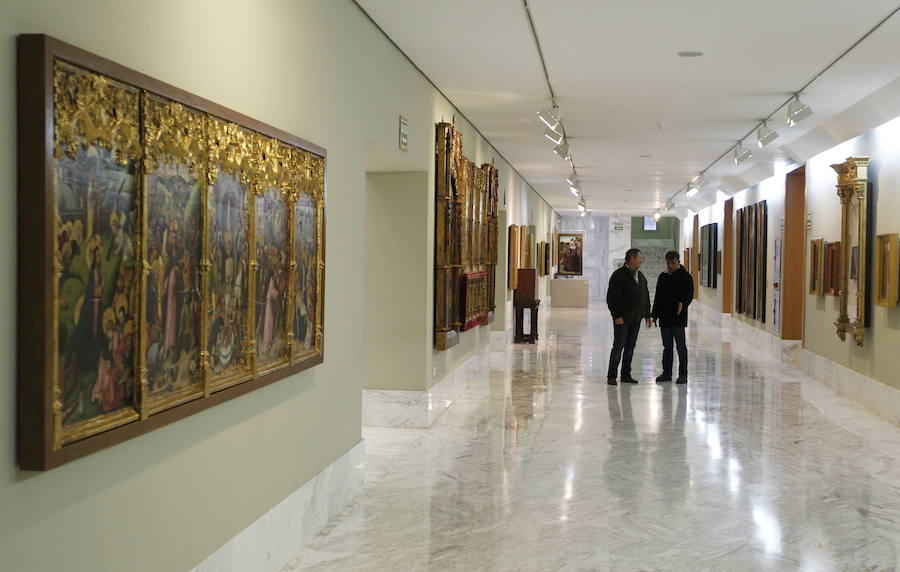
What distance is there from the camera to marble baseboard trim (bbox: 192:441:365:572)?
439cm

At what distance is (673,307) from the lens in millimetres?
12602

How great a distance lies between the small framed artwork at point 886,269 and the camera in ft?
32.2

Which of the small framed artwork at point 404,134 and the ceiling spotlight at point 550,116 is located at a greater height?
the ceiling spotlight at point 550,116

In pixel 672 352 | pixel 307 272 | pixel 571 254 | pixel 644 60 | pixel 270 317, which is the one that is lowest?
pixel 672 352

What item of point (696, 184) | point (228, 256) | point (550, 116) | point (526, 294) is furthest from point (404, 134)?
point (696, 184)

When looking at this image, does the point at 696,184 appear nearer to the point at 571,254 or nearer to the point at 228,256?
the point at 228,256

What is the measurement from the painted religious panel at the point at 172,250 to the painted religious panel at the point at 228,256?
13 cm

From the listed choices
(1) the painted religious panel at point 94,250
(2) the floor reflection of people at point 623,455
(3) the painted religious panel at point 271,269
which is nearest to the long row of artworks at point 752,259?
(2) the floor reflection of people at point 623,455

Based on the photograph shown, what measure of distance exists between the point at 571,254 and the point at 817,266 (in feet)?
87.1

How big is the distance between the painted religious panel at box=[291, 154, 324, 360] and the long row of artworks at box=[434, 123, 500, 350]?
13.6 ft

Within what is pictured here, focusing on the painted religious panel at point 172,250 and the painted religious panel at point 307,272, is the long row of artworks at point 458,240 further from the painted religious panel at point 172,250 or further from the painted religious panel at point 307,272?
the painted religious panel at point 172,250

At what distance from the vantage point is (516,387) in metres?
12.2

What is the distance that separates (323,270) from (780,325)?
1262 cm

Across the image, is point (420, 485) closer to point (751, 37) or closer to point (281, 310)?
point (281, 310)
